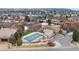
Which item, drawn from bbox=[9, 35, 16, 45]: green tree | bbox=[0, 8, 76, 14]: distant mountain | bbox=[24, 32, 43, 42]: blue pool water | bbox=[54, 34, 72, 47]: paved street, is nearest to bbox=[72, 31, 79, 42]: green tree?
bbox=[54, 34, 72, 47]: paved street

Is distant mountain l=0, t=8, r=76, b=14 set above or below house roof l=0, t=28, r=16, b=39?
above

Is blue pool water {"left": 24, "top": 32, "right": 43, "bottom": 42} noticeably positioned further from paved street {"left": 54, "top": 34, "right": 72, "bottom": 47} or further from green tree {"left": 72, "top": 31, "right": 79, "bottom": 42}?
green tree {"left": 72, "top": 31, "right": 79, "bottom": 42}

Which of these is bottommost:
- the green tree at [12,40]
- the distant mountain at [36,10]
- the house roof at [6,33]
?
the green tree at [12,40]

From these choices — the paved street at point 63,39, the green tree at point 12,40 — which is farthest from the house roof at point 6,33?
the paved street at point 63,39

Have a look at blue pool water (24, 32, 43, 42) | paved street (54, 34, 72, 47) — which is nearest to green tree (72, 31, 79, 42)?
paved street (54, 34, 72, 47)

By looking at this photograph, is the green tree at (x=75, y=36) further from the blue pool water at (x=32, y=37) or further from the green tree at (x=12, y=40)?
the green tree at (x=12, y=40)

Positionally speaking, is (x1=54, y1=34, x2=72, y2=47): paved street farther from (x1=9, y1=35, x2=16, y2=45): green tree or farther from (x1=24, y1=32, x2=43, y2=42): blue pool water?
(x1=9, y1=35, x2=16, y2=45): green tree

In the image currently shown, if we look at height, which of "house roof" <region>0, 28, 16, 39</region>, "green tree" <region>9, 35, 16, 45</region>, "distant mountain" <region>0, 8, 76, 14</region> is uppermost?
"distant mountain" <region>0, 8, 76, 14</region>

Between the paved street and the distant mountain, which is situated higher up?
the distant mountain

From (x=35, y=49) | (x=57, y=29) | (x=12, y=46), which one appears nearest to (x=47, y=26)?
(x=57, y=29)
